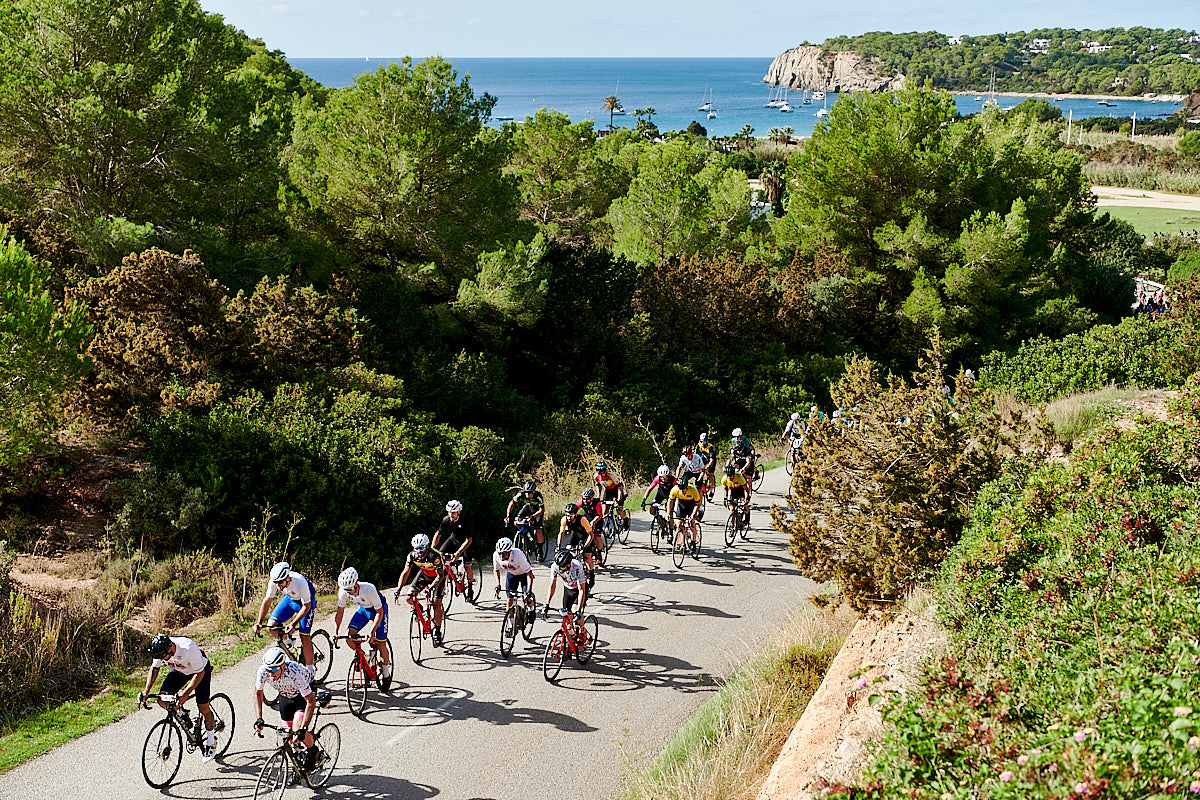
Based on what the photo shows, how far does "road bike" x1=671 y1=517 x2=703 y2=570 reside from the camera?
1566cm

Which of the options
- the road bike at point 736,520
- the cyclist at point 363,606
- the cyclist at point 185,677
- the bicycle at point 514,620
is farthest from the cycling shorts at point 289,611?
the road bike at point 736,520

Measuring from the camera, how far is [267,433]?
17.1 metres

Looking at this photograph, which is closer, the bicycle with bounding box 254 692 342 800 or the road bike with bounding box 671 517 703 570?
the bicycle with bounding box 254 692 342 800

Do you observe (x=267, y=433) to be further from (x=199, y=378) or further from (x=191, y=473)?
(x=199, y=378)

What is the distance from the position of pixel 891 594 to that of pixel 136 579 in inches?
460

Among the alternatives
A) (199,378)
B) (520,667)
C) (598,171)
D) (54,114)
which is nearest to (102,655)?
(520,667)

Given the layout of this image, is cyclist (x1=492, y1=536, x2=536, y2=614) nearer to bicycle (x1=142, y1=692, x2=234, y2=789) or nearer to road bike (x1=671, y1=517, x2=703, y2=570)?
bicycle (x1=142, y1=692, x2=234, y2=789)

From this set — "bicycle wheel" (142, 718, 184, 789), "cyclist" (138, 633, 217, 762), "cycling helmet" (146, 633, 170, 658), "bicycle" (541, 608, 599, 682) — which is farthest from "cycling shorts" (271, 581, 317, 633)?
"bicycle" (541, 608, 599, 682)

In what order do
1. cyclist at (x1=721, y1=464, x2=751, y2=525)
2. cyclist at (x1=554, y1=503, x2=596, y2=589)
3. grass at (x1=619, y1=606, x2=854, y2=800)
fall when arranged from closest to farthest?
1. grass at (x1=619, y1=606, x2=854, y2=800)
2. cyclist at (x1=554, y1=503, x2=596, y2=589)
3. cyclist at (x1=721, y1=464, x2=751, y2=525)

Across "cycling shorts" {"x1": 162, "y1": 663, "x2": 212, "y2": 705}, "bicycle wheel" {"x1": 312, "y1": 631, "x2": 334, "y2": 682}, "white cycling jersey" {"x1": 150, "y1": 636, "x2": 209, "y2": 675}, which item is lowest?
"bicycle wheel" {"x1": 312, "y1": 631, "x2": 334, "y2": 682}

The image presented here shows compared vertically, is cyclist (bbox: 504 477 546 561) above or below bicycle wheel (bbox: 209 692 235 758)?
above

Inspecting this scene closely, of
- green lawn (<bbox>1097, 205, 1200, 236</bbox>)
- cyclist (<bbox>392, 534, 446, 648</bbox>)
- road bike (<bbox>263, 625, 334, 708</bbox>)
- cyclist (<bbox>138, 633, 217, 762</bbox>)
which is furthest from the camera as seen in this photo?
green lawn (<bbox>1097, 205, 1200, 236</bbox>)

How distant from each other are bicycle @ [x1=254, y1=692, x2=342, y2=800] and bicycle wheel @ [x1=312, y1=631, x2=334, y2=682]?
93 cm

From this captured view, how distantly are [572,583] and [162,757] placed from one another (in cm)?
Answer: 490
